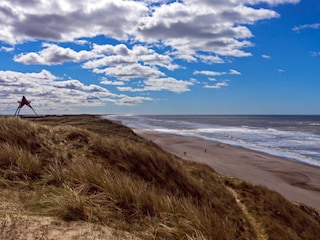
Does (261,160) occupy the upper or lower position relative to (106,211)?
lower

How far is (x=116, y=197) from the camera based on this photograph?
5.51m

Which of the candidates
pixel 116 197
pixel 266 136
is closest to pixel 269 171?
pixel 116 197

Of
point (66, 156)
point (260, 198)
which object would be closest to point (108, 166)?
point (66, 156)

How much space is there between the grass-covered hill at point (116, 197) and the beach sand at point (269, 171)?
18.8 feet

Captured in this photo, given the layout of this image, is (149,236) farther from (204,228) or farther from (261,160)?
(261,160)

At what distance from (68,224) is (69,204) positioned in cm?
39

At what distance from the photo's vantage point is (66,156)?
769 centimetres

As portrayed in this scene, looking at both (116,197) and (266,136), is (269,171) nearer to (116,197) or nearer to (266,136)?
(116,197)

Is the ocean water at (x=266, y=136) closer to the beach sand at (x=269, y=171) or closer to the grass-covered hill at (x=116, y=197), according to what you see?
the beach sand at (x=269, y=171)

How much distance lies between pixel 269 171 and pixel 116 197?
17.1 meters

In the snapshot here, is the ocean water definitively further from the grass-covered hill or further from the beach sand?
the grass-covered hill

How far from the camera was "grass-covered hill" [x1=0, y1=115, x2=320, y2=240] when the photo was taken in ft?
15.0

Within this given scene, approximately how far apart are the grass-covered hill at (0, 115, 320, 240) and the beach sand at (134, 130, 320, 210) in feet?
18.8

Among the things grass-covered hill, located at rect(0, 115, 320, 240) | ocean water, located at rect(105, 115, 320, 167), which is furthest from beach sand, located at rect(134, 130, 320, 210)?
grass-covered hill, located at rect(0, 115, 320, 240)
